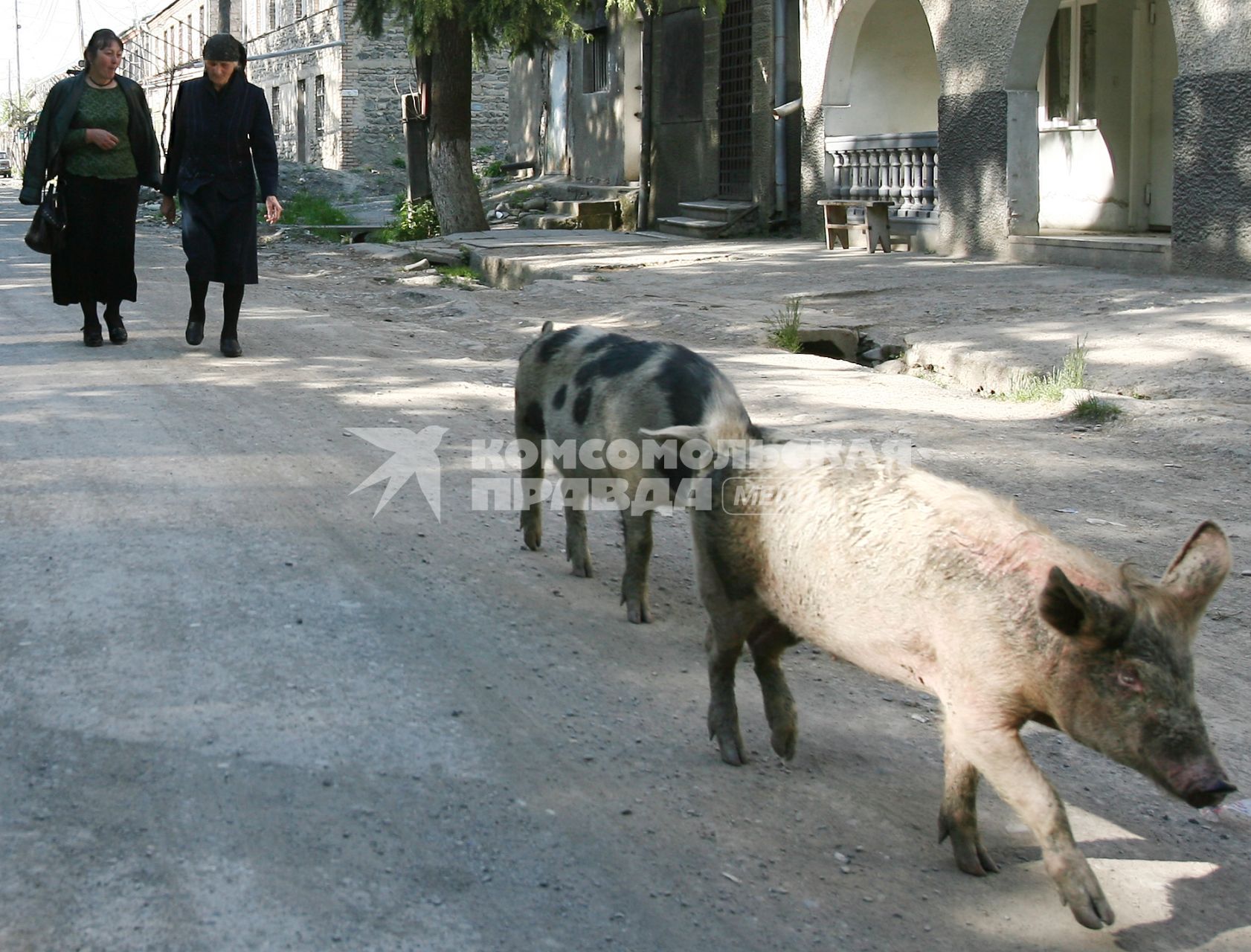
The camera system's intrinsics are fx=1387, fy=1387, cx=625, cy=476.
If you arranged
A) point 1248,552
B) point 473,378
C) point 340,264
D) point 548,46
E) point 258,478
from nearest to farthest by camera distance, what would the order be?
point 1248,552 → point 258,478 → point 473,378 → point 340,264 → point 548,46

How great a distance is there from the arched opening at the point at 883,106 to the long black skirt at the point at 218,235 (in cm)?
899

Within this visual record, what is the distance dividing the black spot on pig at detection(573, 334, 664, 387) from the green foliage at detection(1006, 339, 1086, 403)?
380cm

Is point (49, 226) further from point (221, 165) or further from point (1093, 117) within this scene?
point (1093, 117)

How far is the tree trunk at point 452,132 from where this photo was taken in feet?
56.5

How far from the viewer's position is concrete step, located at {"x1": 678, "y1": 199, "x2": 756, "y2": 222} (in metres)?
18.5

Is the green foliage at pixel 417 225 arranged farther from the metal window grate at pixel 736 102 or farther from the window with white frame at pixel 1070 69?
the window with white frame at pixel 1070 69

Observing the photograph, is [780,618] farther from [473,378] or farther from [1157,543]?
[473,378]

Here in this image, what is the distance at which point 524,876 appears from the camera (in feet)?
9.45

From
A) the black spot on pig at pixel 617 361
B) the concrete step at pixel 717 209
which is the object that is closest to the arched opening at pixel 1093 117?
the concrete step at pixel 717 209

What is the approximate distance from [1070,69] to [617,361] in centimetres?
1272

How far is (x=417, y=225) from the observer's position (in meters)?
19.0

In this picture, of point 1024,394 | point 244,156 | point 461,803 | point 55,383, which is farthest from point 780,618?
point 244,156

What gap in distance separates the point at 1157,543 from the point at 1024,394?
8.85 feet

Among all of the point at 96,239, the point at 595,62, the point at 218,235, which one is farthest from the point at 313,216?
the point at 218,235
